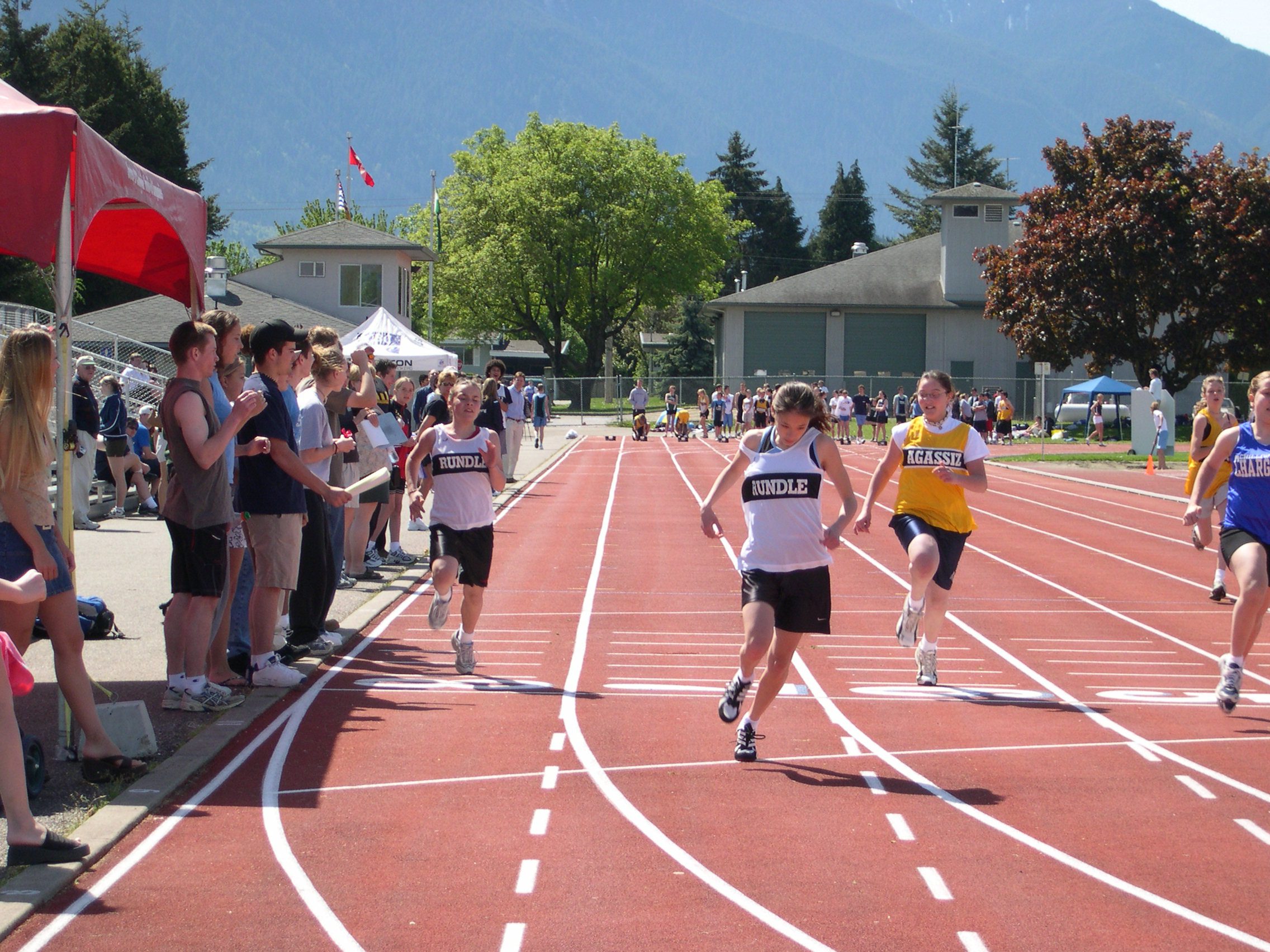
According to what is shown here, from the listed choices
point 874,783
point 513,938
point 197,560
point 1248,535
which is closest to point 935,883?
point 874,783

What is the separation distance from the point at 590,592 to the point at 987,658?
14.1ft

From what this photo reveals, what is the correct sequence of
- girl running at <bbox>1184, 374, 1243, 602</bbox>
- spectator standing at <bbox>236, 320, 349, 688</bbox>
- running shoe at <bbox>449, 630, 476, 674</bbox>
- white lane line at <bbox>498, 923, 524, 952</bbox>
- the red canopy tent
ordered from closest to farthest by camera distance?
white lane line at <bbox>498, 923, 524, 952</bbox>, the red canopy tent, spectator standing at <bbox>236, 320, 349, 688</bbox>, running shoe at <bbox>449, 630, 476, 674</bbox>, girl running at <bbox>1184, 374, 1243, 602</bbox>

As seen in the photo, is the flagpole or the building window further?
the flagpole

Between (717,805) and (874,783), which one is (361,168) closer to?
(874,783)

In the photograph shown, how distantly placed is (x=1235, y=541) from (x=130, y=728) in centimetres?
623

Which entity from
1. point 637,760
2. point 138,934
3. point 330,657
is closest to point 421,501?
point 330,657

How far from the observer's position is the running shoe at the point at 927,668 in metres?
8.83

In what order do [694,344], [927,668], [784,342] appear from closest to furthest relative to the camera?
1. [927,668]
2. [784,342]
3. [694,344]

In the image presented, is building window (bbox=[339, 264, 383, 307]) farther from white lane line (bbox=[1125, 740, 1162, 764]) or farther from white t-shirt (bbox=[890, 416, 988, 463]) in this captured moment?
white lane line (bbox=[1125, 740, 1162, 764])

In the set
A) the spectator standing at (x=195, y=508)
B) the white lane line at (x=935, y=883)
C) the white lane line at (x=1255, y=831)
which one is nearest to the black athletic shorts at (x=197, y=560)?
the spectator standing at (x=195, y=508)

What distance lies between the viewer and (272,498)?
323 inches

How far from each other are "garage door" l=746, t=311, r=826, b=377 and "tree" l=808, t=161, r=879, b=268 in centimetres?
4278

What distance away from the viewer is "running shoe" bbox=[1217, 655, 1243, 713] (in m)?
7.84

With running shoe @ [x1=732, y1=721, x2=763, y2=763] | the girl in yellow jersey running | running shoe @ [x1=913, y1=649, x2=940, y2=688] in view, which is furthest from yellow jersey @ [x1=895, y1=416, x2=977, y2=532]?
running shoe @ [x1=732, y1=721, x2=763, y2=763]
